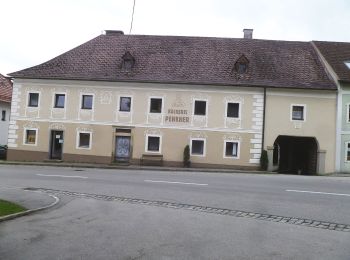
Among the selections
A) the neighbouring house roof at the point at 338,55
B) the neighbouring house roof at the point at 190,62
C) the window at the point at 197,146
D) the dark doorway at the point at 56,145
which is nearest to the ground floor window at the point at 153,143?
the window at the point at 197,146

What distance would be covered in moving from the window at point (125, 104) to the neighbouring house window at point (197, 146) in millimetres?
5369

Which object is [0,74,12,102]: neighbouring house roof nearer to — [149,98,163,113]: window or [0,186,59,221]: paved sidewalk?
[149,98,163,113]: window

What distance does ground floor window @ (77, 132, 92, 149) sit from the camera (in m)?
33.2

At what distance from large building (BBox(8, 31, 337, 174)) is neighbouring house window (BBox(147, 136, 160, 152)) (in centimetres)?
7

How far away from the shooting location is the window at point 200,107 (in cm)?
3225

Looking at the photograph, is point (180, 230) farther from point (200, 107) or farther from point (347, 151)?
point (347, 151)

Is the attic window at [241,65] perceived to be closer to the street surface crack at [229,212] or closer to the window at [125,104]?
the window at [125,104]

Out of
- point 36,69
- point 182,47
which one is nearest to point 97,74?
point 36,69

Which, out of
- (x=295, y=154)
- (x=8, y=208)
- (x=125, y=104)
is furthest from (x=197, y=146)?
(x=8, y=208)

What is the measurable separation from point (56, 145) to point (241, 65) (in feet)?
49.1

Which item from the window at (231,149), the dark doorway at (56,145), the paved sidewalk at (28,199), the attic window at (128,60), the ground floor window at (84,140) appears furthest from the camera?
the attic window at (128,60)

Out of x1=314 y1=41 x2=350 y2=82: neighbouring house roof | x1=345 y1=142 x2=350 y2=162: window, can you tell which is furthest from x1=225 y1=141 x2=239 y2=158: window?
x1=314 y1=41 x2=350 y2=82: neighbouring house roof

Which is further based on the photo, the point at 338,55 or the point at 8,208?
the point at 338,55

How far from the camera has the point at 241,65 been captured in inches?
1300
